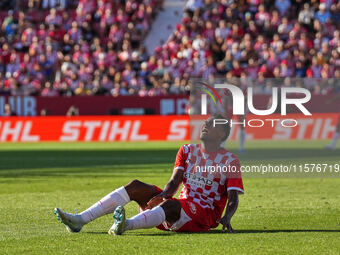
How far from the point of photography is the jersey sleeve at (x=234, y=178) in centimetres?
959

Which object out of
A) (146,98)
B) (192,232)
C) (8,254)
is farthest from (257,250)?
(146,98)

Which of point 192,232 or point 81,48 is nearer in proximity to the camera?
point 192,232

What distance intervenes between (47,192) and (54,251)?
6488mm

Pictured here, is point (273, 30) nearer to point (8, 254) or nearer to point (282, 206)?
point (282, 206)

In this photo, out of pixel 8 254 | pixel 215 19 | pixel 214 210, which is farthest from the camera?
pixel 215 19

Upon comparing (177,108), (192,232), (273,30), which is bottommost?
(177,108)

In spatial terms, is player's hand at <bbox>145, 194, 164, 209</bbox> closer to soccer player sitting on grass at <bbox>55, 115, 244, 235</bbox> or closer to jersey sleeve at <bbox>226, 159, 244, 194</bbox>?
soccer player sitting on grass at <bbox>55, 115, 244, 235</bbox>

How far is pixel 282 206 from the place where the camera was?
508 inches

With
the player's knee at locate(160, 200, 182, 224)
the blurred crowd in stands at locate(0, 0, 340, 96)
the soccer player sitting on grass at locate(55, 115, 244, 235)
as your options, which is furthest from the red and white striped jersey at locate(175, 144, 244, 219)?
the blurred crowd in stands at locate(0, 0, 340, 96)

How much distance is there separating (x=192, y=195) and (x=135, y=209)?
9.73 ft

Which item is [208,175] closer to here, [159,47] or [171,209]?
[171,209]

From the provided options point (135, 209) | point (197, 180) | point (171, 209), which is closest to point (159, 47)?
point (135, 209)

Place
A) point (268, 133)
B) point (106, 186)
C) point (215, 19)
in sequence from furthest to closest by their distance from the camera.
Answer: point (215, 19)
point (268, 133)
point (106, 186)

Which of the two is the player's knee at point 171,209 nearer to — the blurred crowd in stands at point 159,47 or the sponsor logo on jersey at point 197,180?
the sponsor logo on jersey at point 197,180
